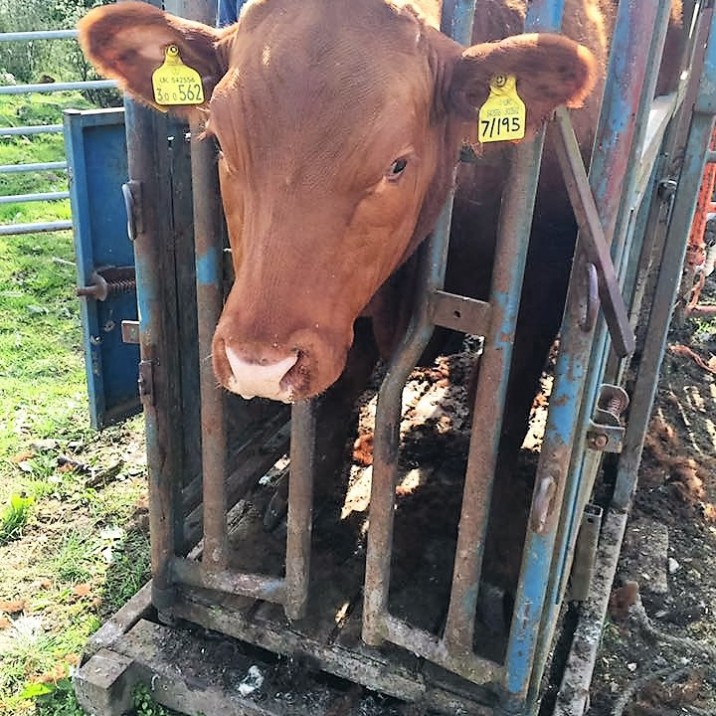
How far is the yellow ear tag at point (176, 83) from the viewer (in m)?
2.31

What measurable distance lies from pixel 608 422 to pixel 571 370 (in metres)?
0.46

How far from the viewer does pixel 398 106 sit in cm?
204

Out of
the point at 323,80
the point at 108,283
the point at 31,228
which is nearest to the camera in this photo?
the point at 323,80

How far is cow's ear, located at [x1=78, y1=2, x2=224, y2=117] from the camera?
226 centimetres

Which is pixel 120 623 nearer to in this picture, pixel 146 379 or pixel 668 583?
pixel 146 379

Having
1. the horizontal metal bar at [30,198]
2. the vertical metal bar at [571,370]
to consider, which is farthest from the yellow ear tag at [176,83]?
the horizontal metal bar at [30,198]

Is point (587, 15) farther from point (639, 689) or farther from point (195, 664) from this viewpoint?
point (195, 664)

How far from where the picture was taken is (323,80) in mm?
1978

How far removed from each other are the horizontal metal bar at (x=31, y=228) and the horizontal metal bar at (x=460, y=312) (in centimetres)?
546

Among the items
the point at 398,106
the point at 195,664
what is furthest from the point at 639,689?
the point at 398,106

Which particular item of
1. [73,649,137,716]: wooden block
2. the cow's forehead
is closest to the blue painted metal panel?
[73,649,137,716]: wooden block

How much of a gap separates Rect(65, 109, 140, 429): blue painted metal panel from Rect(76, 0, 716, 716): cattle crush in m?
0.51

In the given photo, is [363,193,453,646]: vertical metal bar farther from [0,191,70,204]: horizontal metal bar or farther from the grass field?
[0,191,70,204]: horizontal metal bar

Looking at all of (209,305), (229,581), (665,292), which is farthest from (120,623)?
(665,292)
